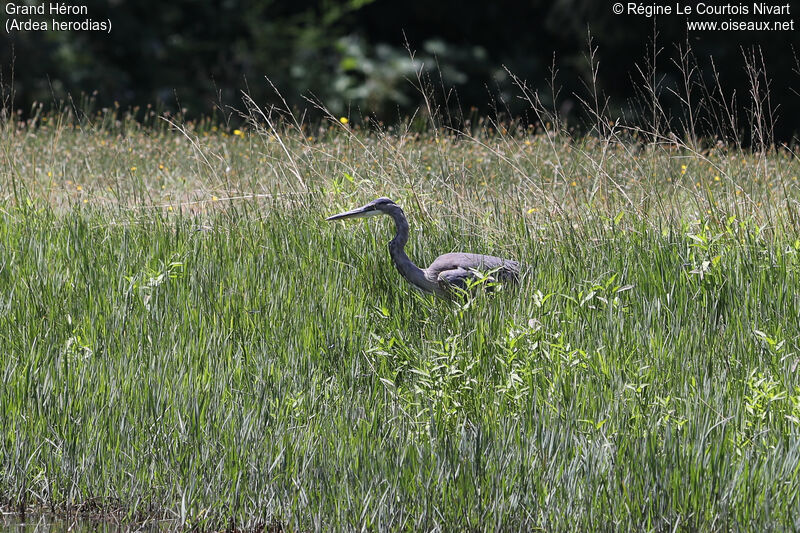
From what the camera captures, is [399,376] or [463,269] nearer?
[399,376]

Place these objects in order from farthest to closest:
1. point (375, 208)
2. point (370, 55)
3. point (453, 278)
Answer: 1. point (370, 55)
2. point (375, 208)
3. point (453, 278)

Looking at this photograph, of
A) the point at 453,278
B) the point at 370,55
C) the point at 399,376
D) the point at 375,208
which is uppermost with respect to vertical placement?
the point at 370,55

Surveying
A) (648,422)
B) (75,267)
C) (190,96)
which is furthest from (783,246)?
(190,96)

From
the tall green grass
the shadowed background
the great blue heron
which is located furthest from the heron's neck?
the shadowed background

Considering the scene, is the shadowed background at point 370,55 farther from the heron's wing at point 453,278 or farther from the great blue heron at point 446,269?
the heron's wing at point 453,278

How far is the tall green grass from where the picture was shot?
311cm

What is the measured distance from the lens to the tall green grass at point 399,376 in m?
3.11

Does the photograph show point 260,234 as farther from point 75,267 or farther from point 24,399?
point 24,399

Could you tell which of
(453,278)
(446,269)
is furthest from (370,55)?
(453,278)

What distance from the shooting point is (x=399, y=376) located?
4062 mm

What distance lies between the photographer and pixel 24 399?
3.70 metres

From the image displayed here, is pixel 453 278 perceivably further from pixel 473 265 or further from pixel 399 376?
pixel 399 376

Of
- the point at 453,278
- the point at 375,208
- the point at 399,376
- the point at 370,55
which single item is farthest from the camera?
the point at 370,55

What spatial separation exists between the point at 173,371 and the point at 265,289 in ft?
3.35
